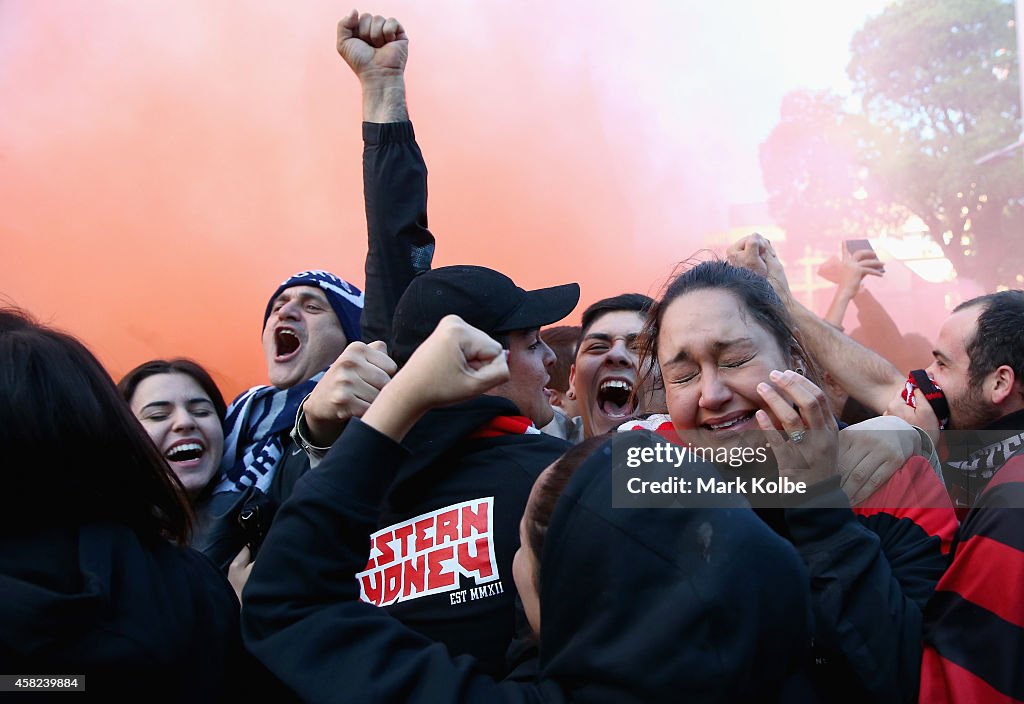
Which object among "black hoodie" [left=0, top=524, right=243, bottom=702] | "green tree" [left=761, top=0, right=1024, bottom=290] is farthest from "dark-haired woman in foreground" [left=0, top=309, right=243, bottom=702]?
"green tree" [left=761, top=0, right=1024, bottom=290]

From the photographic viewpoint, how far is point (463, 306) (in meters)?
1.67

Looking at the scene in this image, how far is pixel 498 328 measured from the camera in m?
1.71

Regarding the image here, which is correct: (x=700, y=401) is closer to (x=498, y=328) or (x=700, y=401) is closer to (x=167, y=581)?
(x=498, y=328)

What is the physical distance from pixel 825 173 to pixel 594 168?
131cm

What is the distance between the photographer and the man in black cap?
1.34 metres

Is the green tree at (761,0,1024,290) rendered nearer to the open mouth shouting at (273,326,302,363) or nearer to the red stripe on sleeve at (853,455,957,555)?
the open mouth shouting at (273,326,302,363)

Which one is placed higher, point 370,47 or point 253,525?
point 370,47

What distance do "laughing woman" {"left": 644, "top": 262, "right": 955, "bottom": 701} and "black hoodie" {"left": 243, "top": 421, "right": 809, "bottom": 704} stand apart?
143 millimetres

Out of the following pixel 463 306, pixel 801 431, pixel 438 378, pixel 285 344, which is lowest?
pixel 801 431

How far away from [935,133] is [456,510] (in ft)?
16.1

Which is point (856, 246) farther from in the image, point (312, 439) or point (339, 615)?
point (339, 615)

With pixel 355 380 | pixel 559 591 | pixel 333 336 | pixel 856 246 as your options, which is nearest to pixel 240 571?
pixel 355 380

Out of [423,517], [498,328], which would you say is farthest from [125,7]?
[423,517]

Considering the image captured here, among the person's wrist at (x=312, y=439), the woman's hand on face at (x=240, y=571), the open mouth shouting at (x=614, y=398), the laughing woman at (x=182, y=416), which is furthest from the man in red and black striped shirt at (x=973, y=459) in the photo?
the laughing woman at (x=182, y=416)
